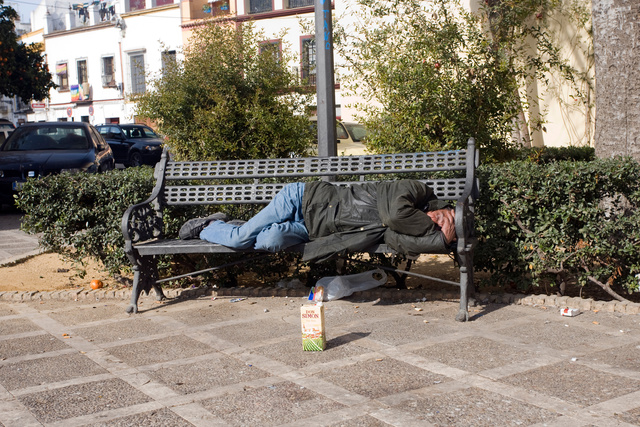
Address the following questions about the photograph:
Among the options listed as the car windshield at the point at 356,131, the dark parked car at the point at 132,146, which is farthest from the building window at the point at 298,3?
the car windshield at the point at 356,131

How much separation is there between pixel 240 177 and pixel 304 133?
2402mm

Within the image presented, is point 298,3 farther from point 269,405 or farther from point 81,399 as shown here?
point 269,405

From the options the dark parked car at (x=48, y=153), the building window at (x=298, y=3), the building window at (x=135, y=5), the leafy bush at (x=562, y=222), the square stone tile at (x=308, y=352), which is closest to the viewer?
the square stone tile at (x=308, y=352)

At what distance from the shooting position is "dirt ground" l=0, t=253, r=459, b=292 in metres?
6.59

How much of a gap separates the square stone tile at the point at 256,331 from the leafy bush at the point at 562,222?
5.25ft

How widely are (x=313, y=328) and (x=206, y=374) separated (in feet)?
2.30

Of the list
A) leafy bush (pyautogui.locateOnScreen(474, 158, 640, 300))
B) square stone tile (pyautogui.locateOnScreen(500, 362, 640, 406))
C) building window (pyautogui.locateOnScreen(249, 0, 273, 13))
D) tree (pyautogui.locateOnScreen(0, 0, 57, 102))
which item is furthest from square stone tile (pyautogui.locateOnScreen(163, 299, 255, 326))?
building window (pyautogui.locateOnScreen(249, 0, 273, 13))

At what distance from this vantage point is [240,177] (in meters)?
6.02

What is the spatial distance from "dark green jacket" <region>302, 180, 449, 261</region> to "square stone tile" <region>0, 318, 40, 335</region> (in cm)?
207

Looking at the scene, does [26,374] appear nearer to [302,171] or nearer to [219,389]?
[219,389]

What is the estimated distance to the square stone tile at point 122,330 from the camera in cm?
481

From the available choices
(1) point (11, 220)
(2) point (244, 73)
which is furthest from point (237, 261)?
(1) point (11, 220)

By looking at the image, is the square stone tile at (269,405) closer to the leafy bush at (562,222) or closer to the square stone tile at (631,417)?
the square stone tile at (631,417)

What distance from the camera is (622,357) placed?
4.02 meters
